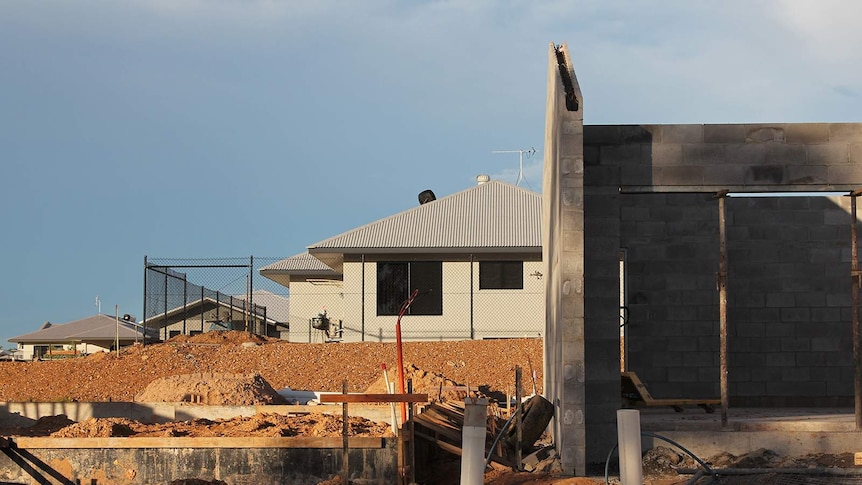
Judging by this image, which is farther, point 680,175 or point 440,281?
point 440,281

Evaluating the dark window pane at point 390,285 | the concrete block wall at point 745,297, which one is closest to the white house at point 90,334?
the dark window pane at point 390,285

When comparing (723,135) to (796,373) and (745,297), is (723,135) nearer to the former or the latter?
(745,297)

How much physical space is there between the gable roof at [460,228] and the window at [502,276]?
0.79 metres

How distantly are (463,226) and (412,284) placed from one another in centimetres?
239

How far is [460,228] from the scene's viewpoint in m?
31.5

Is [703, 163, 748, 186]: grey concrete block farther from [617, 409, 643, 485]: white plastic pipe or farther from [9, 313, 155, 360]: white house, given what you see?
[9, 313, 155, 360]: white house

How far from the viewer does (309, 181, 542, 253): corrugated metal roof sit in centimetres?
3052

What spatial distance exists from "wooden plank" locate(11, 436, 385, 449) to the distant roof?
2719cm

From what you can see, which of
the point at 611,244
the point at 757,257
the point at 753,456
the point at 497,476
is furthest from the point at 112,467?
the point at 757,257

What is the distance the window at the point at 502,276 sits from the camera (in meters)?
31.0

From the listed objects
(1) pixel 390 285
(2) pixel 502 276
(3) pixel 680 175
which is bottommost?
(1) pixel 390 285

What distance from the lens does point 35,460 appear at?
14.9 meters

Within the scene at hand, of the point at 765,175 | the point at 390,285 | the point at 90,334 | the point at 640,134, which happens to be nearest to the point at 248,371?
the point at 390,285

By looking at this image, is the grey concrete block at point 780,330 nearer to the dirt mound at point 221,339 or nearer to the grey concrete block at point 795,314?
the grey concrete block at point 795,314
